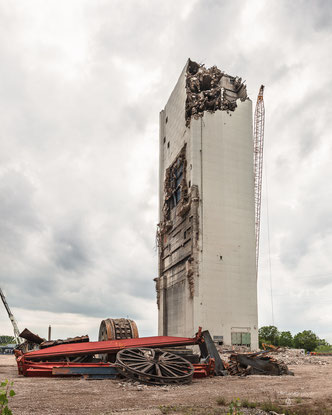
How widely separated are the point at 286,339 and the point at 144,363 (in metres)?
82.4

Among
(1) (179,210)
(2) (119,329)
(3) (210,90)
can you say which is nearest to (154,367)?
(2) (119,329)

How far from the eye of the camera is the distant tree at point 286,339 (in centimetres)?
9081

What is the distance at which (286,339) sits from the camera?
303 feet

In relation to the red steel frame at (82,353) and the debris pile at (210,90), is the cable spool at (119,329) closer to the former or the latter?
the red steel frame at (82,353)

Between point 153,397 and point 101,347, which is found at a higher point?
point 101,347

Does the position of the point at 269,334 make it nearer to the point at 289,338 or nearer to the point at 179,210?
the point at 289,338

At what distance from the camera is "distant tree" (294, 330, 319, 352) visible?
86.6 m

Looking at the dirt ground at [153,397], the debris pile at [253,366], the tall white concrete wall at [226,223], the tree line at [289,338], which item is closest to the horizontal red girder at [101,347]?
the debris pile at [253,366]

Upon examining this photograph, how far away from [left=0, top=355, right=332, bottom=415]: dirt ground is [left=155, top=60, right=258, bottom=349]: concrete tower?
31.9m

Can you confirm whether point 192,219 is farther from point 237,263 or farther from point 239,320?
point 239,320

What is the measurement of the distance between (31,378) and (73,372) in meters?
1.91

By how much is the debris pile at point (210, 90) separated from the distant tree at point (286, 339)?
189ft

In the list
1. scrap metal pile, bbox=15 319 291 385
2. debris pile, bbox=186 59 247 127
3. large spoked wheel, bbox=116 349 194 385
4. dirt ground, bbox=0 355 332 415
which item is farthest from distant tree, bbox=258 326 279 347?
dirt ground, bbox=0 355 332 415

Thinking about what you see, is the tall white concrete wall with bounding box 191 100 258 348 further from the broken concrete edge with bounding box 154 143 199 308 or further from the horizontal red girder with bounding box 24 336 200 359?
the horizontal red girder with bounding box 24 336 200 359
